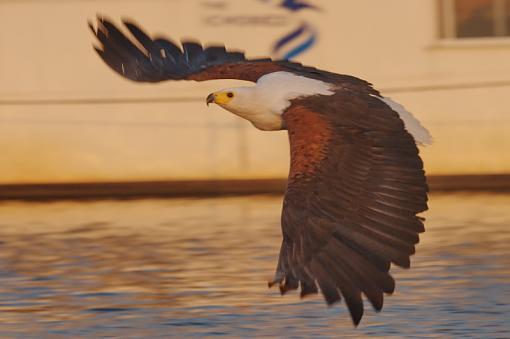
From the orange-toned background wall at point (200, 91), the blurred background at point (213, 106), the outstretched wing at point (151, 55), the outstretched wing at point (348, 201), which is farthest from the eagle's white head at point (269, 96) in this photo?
the orange-toned background wall at point (200, 91)

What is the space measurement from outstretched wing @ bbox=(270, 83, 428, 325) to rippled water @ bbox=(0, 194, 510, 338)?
143cm

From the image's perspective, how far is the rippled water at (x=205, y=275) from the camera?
11219 mm

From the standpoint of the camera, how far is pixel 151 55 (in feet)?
41.7

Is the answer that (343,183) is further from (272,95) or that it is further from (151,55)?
(151,55)

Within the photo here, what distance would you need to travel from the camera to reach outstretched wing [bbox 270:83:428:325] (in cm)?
898

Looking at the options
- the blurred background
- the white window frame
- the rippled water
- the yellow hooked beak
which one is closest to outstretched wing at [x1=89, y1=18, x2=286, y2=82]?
the yellow hooked beak

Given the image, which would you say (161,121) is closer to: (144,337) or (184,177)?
(184,177)

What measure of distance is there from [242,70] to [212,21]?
7235mm

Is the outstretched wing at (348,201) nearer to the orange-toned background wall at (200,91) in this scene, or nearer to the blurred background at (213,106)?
the blurred background at (213,106)

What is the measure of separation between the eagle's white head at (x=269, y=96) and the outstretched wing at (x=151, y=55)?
1021 millimetres

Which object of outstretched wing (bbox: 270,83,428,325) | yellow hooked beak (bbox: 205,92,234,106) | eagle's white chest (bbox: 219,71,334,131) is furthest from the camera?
yellow hooked beak (bbox: 205,92,234,106)

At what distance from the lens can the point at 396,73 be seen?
18.8m

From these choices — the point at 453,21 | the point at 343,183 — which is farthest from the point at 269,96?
the point at 453,21

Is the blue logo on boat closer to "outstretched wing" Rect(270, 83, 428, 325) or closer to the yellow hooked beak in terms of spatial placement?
the yellow hooked beak
